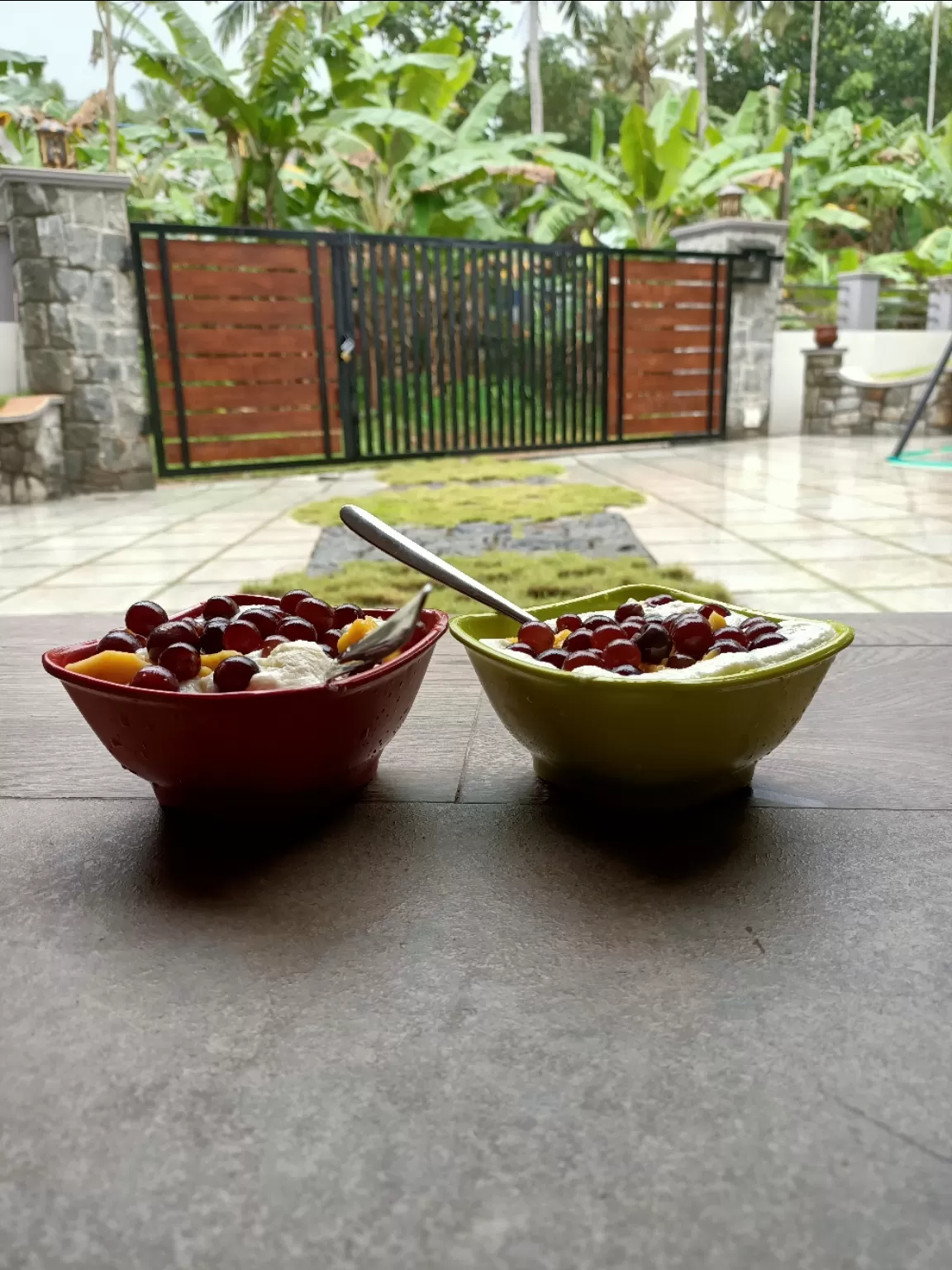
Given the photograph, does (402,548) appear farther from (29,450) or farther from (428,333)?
(428,333)

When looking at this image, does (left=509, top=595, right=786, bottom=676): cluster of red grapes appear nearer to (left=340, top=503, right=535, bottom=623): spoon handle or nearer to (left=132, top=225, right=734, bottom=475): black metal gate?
(left=340, top=503, right=535, bottom=623): spoon handle

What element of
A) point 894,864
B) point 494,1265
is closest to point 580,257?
point 894,864

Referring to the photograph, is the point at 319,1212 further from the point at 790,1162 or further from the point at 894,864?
the point at 894,864

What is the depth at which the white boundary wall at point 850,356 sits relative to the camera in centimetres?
757

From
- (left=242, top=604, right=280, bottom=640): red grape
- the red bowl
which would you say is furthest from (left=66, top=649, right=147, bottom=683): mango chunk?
(left=242, top=604, right=280, bottom=640): red grape

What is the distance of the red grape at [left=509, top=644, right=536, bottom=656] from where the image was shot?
3.11 ft

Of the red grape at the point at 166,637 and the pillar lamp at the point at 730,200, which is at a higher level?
the pillar lamp at the point at 730,200

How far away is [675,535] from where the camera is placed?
3.30m

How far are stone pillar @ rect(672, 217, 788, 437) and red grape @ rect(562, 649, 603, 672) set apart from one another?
700cm

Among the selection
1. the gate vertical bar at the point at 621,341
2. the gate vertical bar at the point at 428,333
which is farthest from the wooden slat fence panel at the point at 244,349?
the gate vertical bar at the point at 621,341

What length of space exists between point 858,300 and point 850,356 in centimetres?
54

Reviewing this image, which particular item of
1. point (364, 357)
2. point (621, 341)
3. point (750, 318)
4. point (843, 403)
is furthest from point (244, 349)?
point (843, 403)

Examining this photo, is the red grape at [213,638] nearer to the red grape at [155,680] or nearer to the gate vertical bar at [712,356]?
the red grape at [155,680]

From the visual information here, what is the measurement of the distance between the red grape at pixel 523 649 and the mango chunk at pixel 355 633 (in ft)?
0.45
